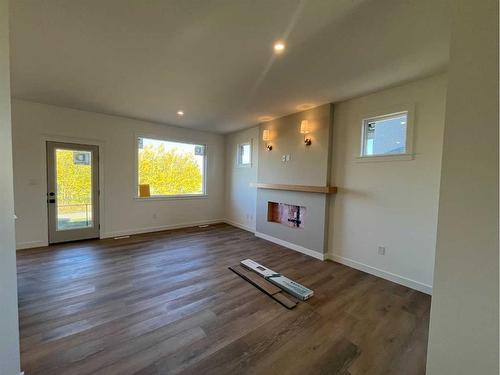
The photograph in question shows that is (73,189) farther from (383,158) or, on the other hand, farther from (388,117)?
(388,117)

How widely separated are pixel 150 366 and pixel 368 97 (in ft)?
13.4

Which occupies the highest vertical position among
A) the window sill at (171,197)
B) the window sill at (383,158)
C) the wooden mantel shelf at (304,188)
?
the window sill at (383,158)

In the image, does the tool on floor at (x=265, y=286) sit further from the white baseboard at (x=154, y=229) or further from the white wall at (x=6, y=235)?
the white baseboard at (x=154, y=229)

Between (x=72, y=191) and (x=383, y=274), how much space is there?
5.79 metres

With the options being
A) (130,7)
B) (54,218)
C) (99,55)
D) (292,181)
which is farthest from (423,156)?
(54,218)

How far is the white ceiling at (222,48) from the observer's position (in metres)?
1.71

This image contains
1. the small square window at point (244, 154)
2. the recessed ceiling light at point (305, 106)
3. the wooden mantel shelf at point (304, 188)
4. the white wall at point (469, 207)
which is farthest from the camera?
the small square window at point (244, 154)

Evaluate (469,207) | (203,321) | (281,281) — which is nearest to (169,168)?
(281,281)

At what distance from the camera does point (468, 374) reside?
94 centimetres

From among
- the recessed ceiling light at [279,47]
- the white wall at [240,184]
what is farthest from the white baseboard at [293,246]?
the recessed ceiling light at [279,47]

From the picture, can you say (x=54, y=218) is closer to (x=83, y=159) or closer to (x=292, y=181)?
(x=83, y=159)

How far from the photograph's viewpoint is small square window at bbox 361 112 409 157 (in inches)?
121

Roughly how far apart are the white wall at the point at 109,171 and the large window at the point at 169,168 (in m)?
0.19

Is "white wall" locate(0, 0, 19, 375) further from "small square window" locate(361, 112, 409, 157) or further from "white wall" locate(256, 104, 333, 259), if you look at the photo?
"small square window" locate(361, 112, 409, 157)
